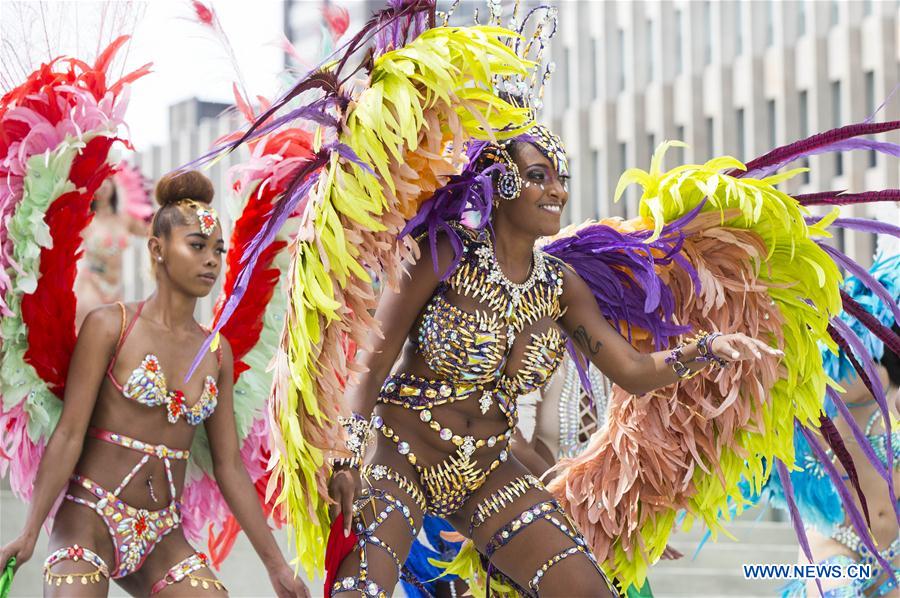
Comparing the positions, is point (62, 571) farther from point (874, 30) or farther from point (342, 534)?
point (874, 30)

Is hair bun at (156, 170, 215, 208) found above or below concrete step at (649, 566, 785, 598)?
above

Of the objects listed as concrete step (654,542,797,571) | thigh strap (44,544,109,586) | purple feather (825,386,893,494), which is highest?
purple feather (825,386,893,494)

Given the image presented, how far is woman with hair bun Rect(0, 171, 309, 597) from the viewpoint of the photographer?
3.78 metres

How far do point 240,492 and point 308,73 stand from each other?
141 centimetres

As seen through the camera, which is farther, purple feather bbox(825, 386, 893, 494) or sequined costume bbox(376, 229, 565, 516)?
purple feather bbox(825, 386, 893, 494)

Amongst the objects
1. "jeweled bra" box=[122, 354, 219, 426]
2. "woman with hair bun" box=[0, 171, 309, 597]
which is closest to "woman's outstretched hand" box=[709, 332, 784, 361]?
"woman with hair bun" box=[0, 171, 309, 597]

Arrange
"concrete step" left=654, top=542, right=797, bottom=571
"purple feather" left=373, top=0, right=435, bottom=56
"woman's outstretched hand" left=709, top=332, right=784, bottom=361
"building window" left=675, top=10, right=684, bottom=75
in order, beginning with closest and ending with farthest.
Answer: "purple feather" left=373, top=0, right=435, bottom=56 → "woman's outstretched hand" left=709, top=332, right=784, bottom=361 → "concrete step" left=654, top=542, right=797, bottom=571 → "building window" left=675, top=10, right=684, bottom=75

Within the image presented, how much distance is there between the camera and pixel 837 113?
53.7 ft

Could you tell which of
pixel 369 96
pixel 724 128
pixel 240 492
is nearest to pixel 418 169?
pixel 369 96

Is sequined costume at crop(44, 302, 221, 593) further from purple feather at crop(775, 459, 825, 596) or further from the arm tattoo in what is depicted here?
purple feather at crop(775, 459, 825, 596)

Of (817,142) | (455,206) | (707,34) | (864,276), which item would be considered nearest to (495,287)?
(455,206)

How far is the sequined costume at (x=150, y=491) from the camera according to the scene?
3.83 metres

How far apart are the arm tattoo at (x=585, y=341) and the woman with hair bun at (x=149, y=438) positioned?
1.11 metres

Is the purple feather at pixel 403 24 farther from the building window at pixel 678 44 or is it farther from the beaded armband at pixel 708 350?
the building window at pixel 678 44
